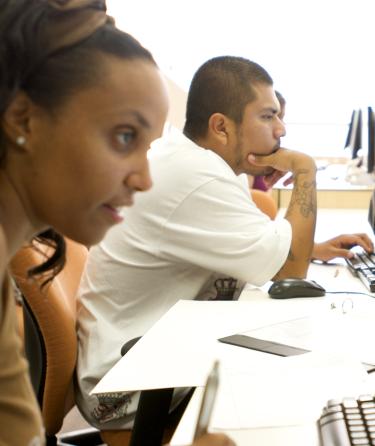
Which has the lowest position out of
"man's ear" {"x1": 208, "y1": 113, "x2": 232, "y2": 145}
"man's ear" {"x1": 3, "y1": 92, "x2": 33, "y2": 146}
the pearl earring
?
"man's ear" {"x1": 208, "y1": 113, "x2": 232, "y2": 145}

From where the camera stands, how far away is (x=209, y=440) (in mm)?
675

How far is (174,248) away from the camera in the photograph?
144 cm

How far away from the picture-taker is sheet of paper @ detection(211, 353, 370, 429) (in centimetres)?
80

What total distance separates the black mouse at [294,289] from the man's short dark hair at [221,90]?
467 mm

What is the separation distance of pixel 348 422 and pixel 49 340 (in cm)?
75

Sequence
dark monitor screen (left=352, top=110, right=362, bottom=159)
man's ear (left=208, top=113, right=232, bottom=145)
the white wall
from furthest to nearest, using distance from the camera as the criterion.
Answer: the white wall
dark monitor screen (left=352, top=110, right=362, bottom=159)
man's ear (left=208, top=113, right=232, bottom=145)

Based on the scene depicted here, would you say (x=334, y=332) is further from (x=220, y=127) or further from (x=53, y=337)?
(x=220, y=127)

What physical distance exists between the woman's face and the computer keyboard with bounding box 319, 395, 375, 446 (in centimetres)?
34

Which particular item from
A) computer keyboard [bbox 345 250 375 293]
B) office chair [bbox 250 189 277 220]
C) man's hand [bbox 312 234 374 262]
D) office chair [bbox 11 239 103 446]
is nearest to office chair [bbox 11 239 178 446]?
office chair [bbox 11 239 103 446]

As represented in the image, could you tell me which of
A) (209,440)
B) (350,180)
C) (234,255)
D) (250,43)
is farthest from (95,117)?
(250,43)

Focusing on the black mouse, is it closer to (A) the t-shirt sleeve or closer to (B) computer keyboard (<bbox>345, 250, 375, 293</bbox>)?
(A) the t-shirt sleeve

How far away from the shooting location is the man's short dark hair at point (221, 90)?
5.43 ft

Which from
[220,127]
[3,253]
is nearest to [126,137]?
[3,253]

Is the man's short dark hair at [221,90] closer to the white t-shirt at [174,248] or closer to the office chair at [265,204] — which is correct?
the white t-shirt at [174,248]
